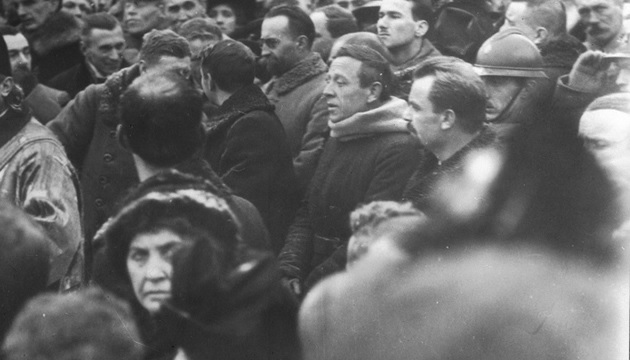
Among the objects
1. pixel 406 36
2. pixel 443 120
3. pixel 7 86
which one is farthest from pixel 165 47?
pixel 443 120

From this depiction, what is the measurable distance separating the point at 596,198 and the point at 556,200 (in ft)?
0.61

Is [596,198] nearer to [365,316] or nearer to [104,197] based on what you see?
[365,316]

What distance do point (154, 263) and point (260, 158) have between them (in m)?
0.74

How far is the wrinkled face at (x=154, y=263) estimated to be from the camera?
593cm

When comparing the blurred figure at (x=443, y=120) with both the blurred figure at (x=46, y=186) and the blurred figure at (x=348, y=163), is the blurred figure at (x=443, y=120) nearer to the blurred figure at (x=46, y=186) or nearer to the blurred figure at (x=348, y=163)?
the blurred figure at (x=348, y=163)

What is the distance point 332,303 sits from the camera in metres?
5.84

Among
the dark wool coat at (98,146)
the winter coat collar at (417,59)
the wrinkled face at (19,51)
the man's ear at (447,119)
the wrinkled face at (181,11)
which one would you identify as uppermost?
the winter coat collar at (417,59)

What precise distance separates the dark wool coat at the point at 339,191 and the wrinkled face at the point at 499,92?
0.39 meters

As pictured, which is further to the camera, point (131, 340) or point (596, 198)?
point (131, 340)

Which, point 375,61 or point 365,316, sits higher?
point 375,61

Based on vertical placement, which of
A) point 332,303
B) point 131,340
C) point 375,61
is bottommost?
point 131,340

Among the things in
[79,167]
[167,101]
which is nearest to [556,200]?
[167,101]

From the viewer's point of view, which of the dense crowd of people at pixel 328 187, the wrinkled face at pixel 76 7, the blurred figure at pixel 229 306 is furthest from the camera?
the wrinkled face at pixel 76 7

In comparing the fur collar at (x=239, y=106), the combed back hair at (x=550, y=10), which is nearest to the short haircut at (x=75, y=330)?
the fur collar at (x=239, y=106)
